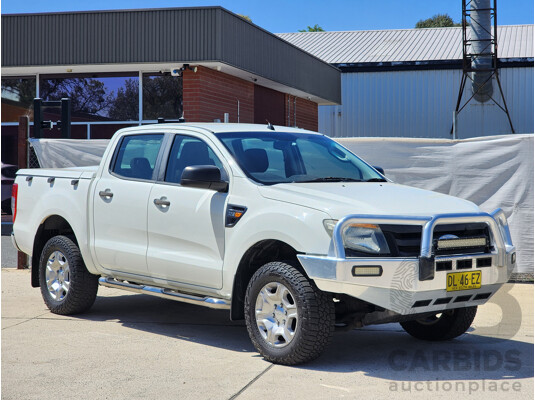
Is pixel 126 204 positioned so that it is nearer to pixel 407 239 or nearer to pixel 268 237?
pixel 268 237

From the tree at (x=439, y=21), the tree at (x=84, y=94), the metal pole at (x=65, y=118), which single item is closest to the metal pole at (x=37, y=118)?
the metal pole at (x=65, y=118)

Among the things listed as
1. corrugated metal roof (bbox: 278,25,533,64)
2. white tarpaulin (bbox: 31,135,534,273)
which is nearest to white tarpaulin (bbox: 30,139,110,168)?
white tarpaulin (bbox: 31,135,534,273)

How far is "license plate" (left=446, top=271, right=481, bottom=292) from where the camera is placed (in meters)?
5.90

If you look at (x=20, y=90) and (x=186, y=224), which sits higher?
(x=20, y=90)

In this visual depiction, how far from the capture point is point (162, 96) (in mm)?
19188

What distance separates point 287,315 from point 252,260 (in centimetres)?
69

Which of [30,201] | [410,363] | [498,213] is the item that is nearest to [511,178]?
[498,213]

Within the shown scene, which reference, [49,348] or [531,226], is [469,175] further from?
[49,348]

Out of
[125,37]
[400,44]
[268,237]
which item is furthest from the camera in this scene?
[400,44]

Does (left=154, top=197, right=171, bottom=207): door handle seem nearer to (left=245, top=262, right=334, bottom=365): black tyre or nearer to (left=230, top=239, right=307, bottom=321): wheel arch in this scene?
(left=230, top=239, right=307, bottom=321): wheel arch

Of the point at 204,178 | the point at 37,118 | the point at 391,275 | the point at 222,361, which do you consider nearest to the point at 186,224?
the point at 204,178

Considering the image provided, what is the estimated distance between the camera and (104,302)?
30.4ft

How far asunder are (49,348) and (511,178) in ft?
20.5

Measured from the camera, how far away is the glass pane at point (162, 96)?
1902 cm
